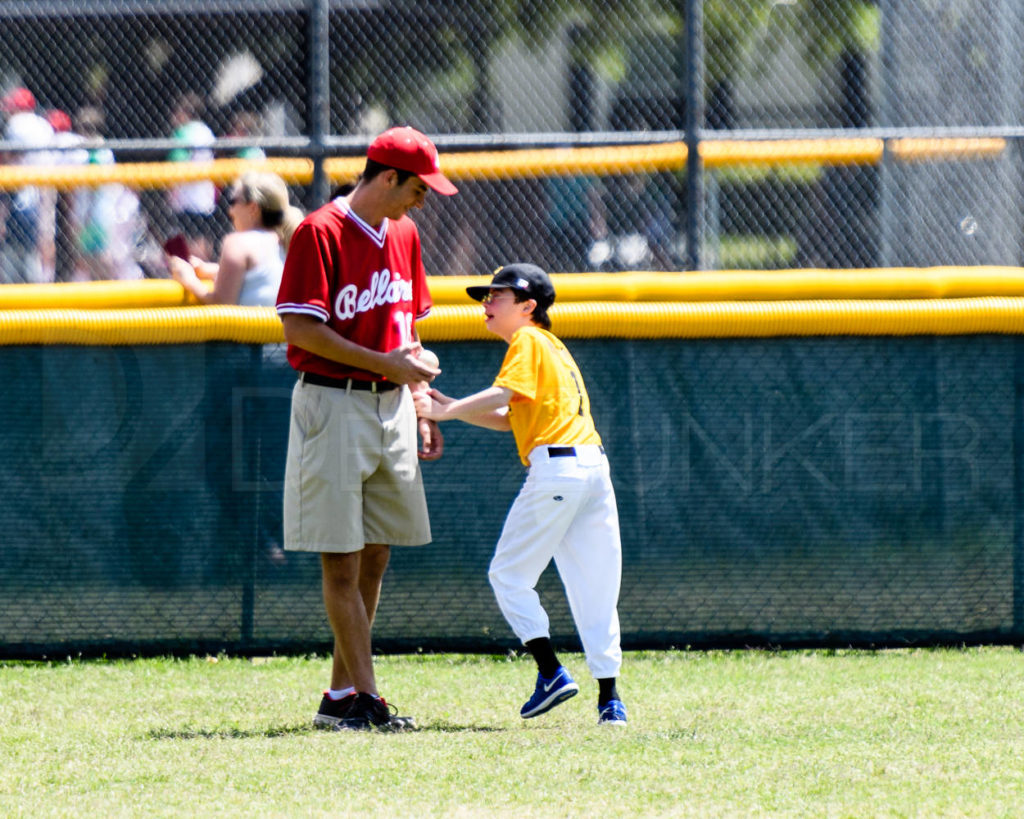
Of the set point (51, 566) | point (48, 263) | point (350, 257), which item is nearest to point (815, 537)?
point (350, 257)

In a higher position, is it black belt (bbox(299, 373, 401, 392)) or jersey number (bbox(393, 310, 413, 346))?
jersey number (bbox(393, 310, 413, 346))

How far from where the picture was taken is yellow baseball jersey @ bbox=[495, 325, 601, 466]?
4.54 metres

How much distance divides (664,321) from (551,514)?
58.7 inches

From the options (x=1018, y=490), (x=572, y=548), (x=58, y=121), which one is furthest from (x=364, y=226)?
(x=58, y=121)

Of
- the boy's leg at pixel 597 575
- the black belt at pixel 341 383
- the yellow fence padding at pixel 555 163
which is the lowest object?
the boy's leg at pixel 597 575

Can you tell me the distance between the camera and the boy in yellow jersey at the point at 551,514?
14.9 ft

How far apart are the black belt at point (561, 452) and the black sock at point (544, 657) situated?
58 cm

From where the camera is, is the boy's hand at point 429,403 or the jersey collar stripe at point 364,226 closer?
the jersey collar stripe at point 364,226

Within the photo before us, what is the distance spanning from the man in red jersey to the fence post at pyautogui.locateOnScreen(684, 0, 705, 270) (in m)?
1.82

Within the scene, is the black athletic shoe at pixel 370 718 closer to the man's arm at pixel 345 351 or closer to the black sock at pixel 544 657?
the black sock at pixel 544 657

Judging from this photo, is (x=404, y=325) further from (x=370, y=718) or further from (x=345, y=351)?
(x=370, y=718)

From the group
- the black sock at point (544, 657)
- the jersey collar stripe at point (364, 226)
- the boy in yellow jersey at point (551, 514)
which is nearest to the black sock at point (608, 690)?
the boy in yellow jersey at point (551, 514)

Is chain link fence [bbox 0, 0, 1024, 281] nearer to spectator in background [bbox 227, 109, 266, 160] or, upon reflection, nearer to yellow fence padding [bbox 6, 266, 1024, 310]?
spectator in background [bbox 227, 109, 266, 160]

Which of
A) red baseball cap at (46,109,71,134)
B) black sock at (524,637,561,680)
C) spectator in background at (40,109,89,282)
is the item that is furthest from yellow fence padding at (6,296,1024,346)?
red baseball cap at (46,109,71,134)
